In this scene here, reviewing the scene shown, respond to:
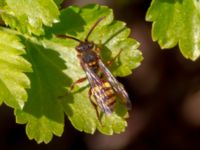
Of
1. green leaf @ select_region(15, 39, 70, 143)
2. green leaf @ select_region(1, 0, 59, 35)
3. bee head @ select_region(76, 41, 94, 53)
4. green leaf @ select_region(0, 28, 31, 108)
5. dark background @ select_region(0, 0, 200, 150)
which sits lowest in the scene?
dark background @ select_region(0, 0, 200, 150)

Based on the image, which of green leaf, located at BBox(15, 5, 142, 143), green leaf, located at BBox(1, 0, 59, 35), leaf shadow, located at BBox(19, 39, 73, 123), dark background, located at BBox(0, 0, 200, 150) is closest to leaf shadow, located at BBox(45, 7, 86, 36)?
green leaf, located at BBox(15, 5, 142, 143)

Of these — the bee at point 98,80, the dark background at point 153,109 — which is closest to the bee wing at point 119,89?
the bee at point 98,80

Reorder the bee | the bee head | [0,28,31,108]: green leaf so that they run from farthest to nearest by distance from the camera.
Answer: the bee head
the bee
[0,28,31,108]: green leaf

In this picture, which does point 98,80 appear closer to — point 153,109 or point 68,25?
point 68,25

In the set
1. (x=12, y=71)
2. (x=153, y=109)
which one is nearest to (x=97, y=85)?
(x=12, y=71)

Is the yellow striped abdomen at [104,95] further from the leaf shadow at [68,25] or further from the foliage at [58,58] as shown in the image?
the leaf shadow at [68,25]

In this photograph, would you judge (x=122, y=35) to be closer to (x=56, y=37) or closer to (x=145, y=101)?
(x=56, y=37)

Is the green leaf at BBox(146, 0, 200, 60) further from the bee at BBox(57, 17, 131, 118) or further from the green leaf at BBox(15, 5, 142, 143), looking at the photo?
the bee at BBox(57, 17, 131, 118)
